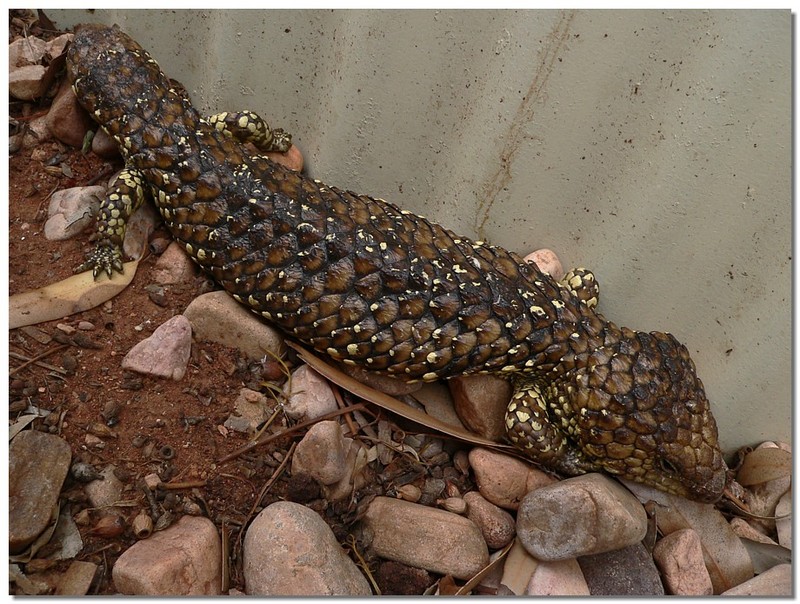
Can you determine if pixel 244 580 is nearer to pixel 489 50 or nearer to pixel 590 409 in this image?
pixel 590 409

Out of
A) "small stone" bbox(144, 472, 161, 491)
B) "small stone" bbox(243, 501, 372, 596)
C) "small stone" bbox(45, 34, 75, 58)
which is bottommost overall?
"small stone" bbox(144, 472, 161, 491)

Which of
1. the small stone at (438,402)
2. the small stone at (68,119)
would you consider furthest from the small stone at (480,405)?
the small stone at (68,119)

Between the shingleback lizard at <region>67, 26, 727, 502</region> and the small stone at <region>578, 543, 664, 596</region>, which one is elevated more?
the shingleback lizard at <region>67, 26, 727, 502</region>

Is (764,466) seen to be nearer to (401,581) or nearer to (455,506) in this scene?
(455,506)

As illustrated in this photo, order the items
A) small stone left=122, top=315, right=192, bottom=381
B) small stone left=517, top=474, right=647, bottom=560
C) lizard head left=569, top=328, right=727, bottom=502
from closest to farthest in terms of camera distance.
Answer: small stone left=517, top=474, right=647, bottom=560 → small stone left=122, top=315, right=192, bottom=381 → lizard head left=569, top=328, right=727, bottom=502

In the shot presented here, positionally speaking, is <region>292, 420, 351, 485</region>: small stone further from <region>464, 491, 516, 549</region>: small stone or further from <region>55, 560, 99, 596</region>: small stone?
<region>55, 560, 99, 596</region>: small stone

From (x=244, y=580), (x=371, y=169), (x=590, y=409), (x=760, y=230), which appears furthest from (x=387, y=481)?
(x=760, y=230)

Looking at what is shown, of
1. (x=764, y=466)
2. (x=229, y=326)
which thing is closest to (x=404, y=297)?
(x=229, y=326)

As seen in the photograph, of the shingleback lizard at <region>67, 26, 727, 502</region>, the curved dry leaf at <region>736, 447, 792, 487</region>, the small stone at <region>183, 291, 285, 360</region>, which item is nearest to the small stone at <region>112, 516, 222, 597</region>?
the small stone at <region>183, 291, 285, 360</region>
